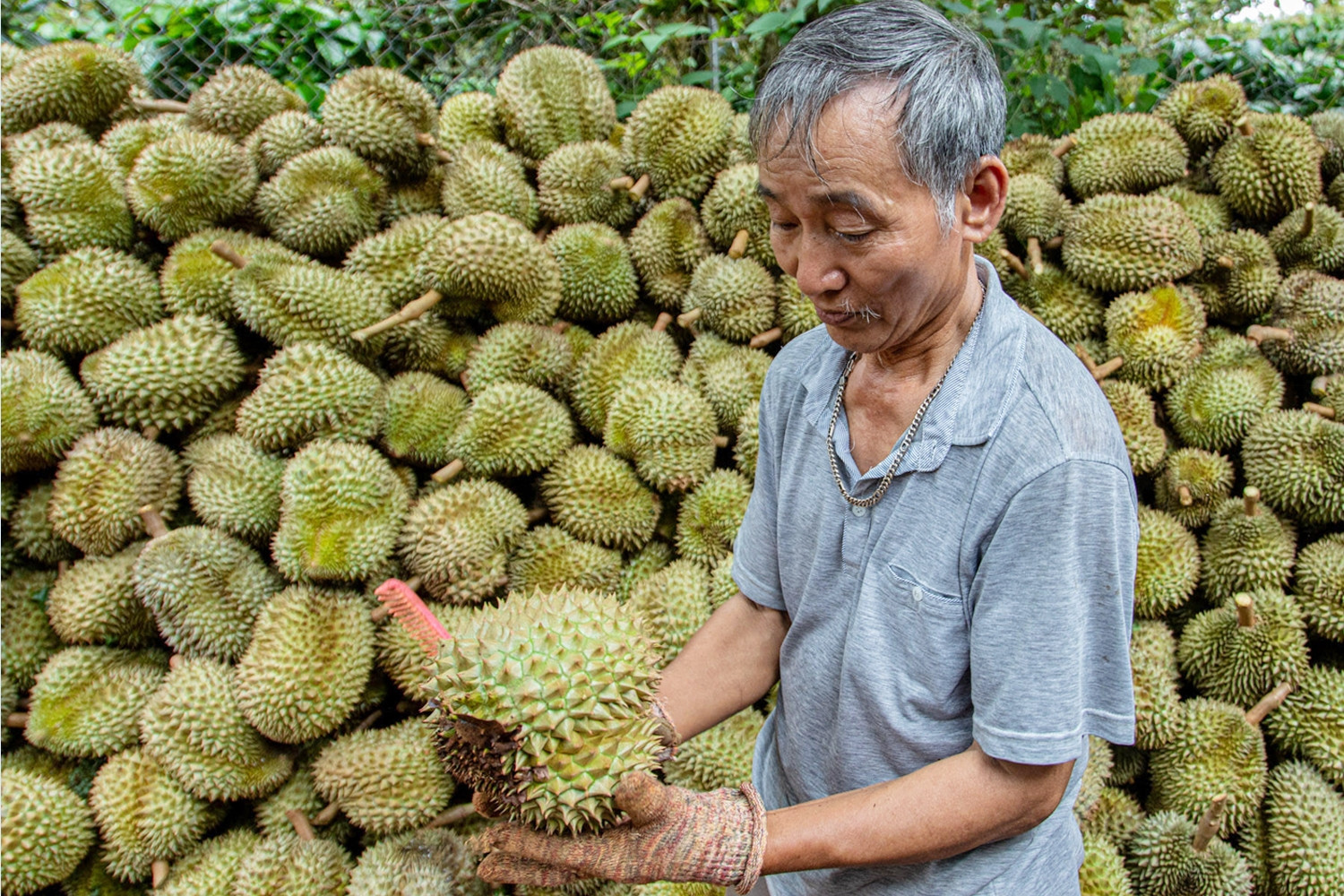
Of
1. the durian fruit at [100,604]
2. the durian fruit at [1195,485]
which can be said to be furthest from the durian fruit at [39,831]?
the durian fruit at [1195,485]

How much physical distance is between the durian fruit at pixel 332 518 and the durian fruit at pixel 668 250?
1.26m

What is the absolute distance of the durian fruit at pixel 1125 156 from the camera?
3.21 m

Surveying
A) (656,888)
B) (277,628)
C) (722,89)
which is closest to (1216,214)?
(722,89)

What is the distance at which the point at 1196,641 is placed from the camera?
266 cm

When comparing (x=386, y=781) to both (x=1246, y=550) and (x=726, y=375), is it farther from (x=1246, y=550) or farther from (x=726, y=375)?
(x=1246, y=550)

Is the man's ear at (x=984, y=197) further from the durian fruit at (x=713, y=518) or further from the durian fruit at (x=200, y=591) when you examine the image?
the durian fruit at (x=200, y=591)

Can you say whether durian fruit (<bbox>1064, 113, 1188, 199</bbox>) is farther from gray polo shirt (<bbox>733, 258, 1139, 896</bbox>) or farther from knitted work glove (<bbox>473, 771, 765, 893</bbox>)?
knitted work glove (<bbox>473, 771, 765, 893</bbox>)

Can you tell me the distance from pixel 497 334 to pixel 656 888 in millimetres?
1820

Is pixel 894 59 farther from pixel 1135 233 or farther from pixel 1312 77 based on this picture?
pixel 1312 77

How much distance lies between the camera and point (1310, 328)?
294 cm

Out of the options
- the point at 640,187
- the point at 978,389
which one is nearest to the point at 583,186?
the point at 640,187

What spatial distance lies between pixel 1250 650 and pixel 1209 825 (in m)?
0.58

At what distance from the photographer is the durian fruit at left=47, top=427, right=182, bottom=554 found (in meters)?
2.68

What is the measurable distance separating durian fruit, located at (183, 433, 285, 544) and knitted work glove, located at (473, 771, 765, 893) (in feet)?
5.79
